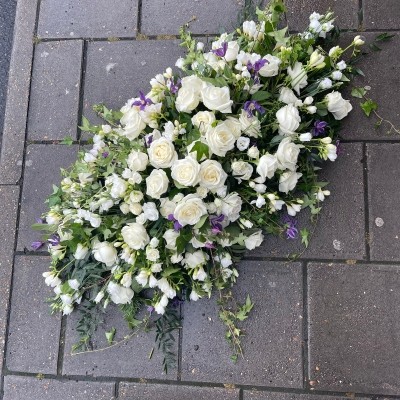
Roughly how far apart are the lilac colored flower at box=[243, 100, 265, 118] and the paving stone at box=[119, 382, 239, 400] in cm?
112

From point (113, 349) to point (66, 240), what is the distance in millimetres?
523

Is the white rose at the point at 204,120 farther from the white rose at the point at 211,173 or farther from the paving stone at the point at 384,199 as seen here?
the paving stone at the point at 384,199

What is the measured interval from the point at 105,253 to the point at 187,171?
18.5 inches

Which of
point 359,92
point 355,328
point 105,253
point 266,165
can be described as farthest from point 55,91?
point 355,328

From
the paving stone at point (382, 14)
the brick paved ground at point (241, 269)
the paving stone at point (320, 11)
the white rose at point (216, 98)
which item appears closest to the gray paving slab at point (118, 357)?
the brick paved ground at point (241, 269)

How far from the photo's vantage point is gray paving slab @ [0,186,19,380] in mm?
2148

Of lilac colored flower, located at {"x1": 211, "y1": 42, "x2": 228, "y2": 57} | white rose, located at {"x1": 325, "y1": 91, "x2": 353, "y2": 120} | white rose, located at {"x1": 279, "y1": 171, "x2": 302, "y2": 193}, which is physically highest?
lilac colored flower, located at {"x1": 211, "y1": 42, "x2": 228, "y2": 57}

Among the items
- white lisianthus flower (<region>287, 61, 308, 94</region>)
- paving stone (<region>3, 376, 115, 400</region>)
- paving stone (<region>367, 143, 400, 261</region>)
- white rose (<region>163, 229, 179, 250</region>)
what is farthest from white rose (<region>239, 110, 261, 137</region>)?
paving stone (<region>3, 376, 115, 400</region>)

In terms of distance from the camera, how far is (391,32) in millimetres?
2078

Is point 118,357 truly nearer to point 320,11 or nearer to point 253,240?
point 253,240

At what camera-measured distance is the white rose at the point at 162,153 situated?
1680mm

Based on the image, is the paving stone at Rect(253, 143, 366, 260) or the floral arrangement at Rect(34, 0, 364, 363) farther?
the paving stone at Rect(253, 143, 366, 260)

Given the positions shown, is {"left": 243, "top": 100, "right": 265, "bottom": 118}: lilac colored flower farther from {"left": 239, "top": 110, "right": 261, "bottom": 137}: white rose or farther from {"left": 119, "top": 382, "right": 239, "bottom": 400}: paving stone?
{"left": 119, "top": 382, "right": 239, "bottom": 400}: paving stone

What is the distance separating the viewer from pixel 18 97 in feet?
7.49
